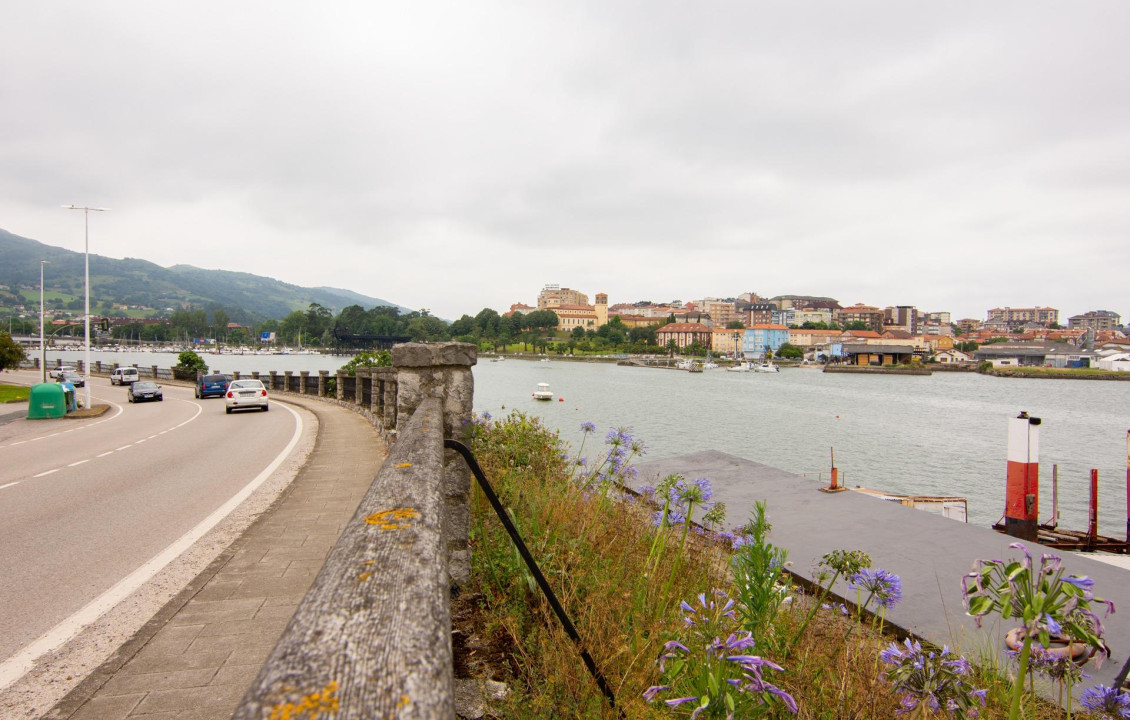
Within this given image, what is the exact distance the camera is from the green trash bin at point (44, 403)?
20.9 m

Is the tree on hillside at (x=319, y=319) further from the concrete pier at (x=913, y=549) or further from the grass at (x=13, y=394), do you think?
the concrete pier at (x=913, y=549)

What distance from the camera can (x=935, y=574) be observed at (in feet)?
22.9

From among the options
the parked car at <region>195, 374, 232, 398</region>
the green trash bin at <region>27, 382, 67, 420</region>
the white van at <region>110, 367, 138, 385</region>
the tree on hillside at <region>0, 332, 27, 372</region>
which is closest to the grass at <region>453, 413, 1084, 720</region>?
the green trash bin at <region>27, 382, 67, 420</region>

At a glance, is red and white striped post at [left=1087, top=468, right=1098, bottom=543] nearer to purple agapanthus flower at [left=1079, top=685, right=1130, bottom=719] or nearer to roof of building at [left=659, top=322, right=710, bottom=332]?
purple agapanthus flower at [left=1079, top=685, right=1130, bottom=719]

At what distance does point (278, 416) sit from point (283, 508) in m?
14.4

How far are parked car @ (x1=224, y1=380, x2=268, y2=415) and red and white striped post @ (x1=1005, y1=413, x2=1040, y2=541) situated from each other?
21.6 m

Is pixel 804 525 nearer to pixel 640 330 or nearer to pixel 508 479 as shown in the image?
pixel 508 479

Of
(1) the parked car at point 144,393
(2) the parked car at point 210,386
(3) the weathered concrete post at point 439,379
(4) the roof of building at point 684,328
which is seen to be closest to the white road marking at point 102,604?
(3) the weathered concrete post at point 439,379

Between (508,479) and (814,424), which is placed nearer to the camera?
(508,479)

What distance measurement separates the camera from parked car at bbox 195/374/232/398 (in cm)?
3048

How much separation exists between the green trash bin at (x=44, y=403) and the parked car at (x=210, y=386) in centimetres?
917

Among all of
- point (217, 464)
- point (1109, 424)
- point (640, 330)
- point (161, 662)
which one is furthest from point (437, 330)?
point (640, 330)

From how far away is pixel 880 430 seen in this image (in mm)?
43406

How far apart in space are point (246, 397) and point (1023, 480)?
2246cm
